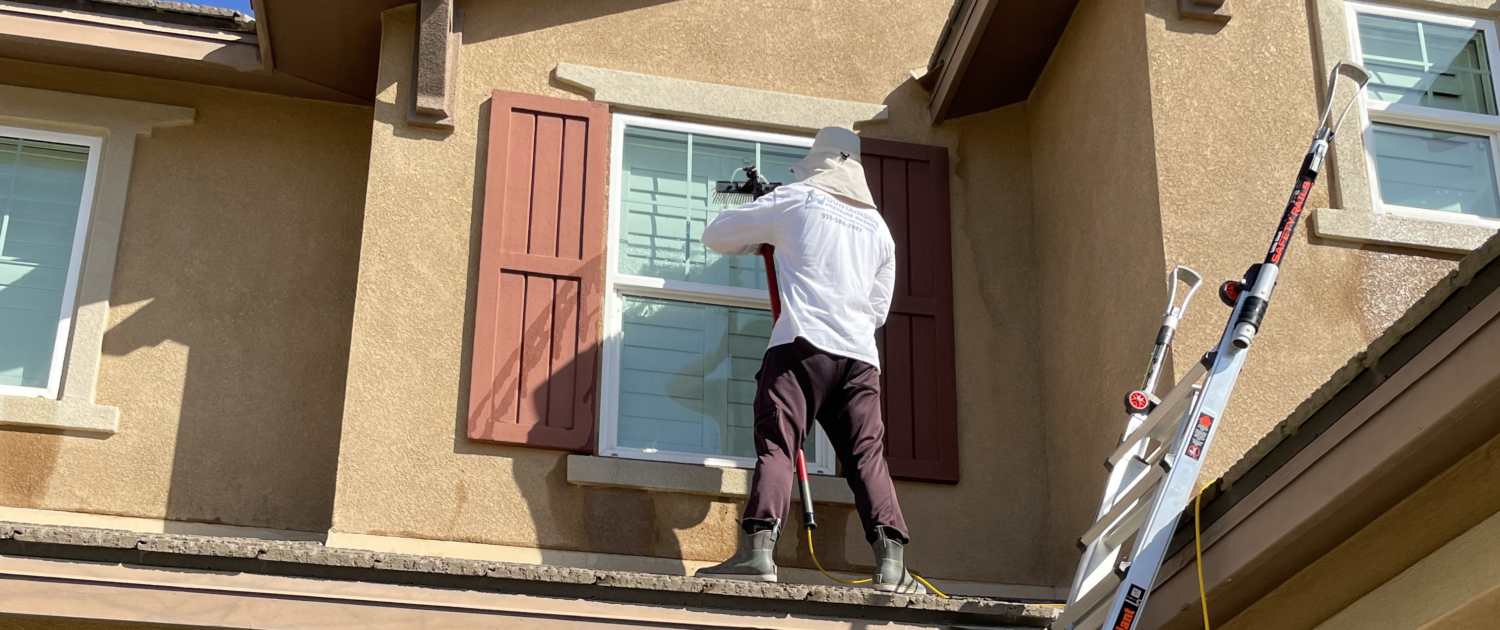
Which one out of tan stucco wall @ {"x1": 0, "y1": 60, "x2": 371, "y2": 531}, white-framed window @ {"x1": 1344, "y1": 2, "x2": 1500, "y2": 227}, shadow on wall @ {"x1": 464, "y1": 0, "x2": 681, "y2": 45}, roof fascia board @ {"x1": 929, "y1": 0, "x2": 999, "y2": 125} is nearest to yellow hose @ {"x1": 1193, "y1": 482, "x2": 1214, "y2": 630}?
Answer: white-framed window @ {"x1": 1344, "y1": 2, "x2": 1500, "y2": 227}

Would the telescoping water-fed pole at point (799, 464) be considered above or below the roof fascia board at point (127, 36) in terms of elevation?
below

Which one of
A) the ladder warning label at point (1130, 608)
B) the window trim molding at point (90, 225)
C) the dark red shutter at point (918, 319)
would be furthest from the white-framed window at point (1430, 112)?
the window trim molding at point (90, 225)

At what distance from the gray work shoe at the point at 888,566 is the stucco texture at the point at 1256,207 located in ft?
3.54

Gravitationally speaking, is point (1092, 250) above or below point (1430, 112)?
below

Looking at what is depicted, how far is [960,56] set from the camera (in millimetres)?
6375

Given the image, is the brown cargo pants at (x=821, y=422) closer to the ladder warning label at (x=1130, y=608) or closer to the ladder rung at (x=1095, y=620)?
the ladder rung at (x=1095, y=620)

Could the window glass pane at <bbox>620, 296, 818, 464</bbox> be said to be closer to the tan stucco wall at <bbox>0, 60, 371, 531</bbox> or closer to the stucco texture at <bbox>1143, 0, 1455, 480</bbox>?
the tan stucco wall at <bbox>0, 60, 371, 531</bbox>

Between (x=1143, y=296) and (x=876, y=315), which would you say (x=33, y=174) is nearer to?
(x=876, y=315)

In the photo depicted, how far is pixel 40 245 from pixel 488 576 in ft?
10.1

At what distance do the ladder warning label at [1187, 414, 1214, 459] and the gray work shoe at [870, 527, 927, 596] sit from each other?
1.13 meters

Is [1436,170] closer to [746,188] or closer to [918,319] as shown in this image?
[918,319]

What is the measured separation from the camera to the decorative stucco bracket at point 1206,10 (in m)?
5.95

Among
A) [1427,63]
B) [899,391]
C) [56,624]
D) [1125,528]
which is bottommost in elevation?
[56,624]

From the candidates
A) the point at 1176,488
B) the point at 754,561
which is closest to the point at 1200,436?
the point at 1176,488
